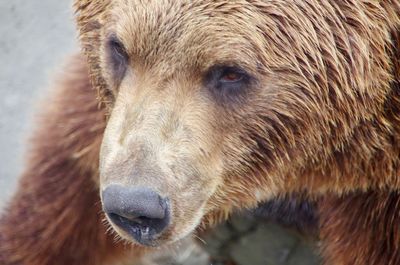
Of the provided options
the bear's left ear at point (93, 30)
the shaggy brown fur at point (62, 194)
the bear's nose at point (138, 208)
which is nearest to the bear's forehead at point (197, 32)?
the bear's left ear at point (93, 30)

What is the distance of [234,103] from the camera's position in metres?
3.90

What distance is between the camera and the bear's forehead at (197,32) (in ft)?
12.4

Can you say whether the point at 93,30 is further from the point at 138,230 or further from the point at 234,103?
the point at 138,230

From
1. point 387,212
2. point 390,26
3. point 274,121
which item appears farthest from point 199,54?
point 387,212

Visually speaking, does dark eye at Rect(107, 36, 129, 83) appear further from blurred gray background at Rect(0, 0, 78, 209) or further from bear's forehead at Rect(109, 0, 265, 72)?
blurred gray background at Rect(0, 0, 78, 209)

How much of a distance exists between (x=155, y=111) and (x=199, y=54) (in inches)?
9.6

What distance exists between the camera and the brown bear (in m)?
3.77

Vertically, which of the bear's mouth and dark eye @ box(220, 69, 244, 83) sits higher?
dark eye @ box(220, 69, 244, 83)

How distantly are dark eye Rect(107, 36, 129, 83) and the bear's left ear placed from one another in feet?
0.23

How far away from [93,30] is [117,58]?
197 mm

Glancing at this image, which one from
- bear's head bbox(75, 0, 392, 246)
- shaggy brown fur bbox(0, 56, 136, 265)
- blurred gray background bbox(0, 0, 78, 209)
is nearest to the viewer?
bear's head bbox(75, 0, 392, 246)

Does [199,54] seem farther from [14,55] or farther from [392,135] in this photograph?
[14,55]

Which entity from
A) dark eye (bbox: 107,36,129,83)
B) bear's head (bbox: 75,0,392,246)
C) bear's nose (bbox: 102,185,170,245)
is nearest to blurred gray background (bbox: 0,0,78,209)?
dark eye (bbox: 107,36,129,83)

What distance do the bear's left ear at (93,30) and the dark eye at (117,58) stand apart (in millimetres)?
70
